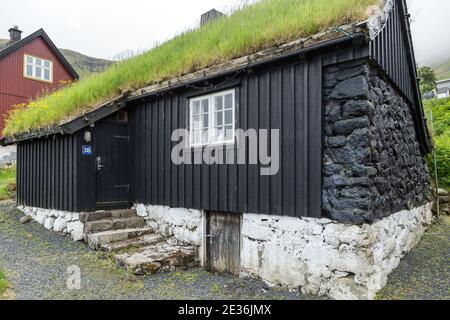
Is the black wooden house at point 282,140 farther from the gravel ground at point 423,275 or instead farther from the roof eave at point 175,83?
the gravel ground at point 423,275

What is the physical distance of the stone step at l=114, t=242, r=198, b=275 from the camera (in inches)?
239

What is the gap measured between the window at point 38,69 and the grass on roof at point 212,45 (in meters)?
10.6

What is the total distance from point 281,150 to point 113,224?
14.1ft

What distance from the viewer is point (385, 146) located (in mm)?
5902

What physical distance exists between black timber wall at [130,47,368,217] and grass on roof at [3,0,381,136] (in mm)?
622

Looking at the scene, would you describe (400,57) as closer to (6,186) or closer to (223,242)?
(223,242)

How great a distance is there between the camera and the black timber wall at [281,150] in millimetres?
5336

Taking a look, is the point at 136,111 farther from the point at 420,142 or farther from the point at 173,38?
the point at 420,142

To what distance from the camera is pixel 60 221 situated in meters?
8.23

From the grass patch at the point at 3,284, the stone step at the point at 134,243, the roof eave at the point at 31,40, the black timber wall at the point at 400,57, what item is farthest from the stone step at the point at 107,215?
the roof eave at the point at 31,40

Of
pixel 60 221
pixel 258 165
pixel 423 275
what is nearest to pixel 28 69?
pixel 60 221

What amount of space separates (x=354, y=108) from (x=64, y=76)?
2123 cm

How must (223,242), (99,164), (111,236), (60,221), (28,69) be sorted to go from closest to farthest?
(223,242) → (111,236) → (99,164) → (60,221) → (28,69)

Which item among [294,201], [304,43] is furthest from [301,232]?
[304,43]
